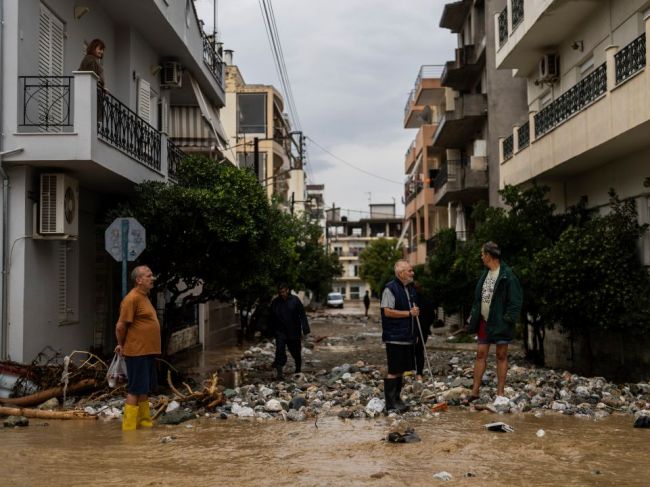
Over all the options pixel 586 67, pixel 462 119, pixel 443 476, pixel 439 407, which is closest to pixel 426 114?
pixel 462 119

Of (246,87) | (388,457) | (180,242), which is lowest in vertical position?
(388,457)

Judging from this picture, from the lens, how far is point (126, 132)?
1524 centimetres

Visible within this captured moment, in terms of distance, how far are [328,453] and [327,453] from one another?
1 centimetres

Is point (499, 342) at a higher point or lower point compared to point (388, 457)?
higher

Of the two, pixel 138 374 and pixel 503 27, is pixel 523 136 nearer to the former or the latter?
pixel 503 27

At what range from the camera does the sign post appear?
1172 cm

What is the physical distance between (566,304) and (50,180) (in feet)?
30.4

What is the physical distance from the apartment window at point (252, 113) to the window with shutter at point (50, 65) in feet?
147

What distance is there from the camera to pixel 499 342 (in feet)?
34.8

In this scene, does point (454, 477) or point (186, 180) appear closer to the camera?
point (454, 477)

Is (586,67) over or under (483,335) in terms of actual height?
over

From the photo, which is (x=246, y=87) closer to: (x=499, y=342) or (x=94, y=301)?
(x=94, y=301)

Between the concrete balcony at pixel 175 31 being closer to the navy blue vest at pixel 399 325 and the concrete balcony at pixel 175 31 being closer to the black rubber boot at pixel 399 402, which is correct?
the navy blue vest at pixel 399 325

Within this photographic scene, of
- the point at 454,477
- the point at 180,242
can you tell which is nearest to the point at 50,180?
the point at 180,242
